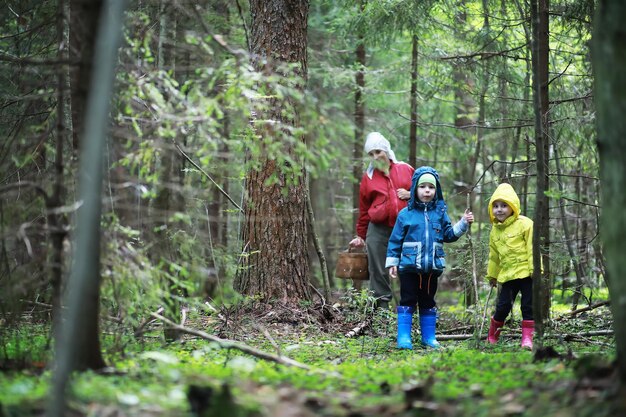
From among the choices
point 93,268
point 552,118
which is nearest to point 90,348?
point 93,268

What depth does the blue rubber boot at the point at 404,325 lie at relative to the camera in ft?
24.5

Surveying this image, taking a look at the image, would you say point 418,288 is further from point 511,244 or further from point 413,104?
point 413,104

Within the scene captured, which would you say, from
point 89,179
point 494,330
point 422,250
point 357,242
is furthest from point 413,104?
point 89,179

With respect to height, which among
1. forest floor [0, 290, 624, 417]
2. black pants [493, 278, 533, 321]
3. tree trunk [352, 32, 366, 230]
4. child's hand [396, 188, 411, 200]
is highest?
tree trunk [352, 32, 366, 230]

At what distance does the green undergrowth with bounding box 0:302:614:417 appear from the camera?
3.57 meters

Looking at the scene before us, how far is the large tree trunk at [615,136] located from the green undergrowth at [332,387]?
47 cm

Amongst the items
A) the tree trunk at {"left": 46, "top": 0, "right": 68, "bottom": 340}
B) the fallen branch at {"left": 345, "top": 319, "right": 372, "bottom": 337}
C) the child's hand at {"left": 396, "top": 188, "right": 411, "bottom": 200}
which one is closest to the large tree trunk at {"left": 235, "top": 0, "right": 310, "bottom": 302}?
the fallen branch at {"left": 345, "top": 319, "right": 372, "bottom": 337}

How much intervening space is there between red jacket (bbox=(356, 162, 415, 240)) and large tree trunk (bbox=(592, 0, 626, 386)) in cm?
539

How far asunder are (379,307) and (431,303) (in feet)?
4.52

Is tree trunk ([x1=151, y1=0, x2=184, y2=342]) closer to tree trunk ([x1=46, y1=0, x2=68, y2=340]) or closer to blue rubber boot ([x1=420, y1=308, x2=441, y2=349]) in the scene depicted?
tree trunk ([x1=46, y1=0, x2=68, y2=340])

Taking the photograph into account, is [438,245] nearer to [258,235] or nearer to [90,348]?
[258,235]

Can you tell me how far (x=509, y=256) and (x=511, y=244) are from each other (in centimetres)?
14

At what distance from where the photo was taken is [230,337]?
7.46 metres

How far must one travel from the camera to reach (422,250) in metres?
7.71
